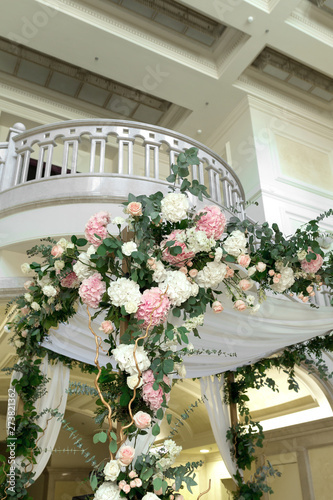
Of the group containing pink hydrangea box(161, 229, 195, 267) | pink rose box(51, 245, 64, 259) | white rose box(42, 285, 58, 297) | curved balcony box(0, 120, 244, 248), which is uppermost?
curved balcony box(0, 120, 244, 248)

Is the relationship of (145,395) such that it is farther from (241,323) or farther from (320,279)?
(241,323)

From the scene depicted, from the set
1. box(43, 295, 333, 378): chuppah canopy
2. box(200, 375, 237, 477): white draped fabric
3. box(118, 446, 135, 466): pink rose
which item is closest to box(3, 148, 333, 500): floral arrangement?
box(118, 446, 135, 466): pink rose

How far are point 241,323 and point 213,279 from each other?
191cm

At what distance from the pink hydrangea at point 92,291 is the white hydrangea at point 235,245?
717 millimetres

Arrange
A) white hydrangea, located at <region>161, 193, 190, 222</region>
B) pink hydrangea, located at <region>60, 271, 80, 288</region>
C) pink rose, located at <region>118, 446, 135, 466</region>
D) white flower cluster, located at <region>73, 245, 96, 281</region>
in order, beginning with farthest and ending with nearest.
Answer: pink hydrangea, located at <region>60, 271, 80, 288</region>, white flower cluster, located at <region>73, 245, 96, 281</region>, white hydrangea, located at <region>161, 193, 190, 222</region>, pink rose, located at <region>118, 446, 135, 466</region>

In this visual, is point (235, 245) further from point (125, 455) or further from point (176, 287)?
point (125, 455)

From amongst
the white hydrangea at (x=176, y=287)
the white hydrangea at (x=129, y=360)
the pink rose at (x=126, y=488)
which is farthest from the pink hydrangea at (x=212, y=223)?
the pink rose at (x=126, y=488)

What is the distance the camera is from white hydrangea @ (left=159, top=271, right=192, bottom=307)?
2.29m

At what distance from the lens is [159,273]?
2342 mm

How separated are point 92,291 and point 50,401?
107 inches

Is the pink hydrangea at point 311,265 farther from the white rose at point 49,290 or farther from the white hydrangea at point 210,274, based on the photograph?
the white rose at point 49,290

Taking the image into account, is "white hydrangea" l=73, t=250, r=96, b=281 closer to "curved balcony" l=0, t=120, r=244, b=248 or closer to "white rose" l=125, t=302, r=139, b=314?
"white rose" l=125, t=302, r=139, b=314

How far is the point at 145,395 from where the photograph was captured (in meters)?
2.11

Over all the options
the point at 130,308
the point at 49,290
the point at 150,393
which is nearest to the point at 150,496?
the point at 150,393
